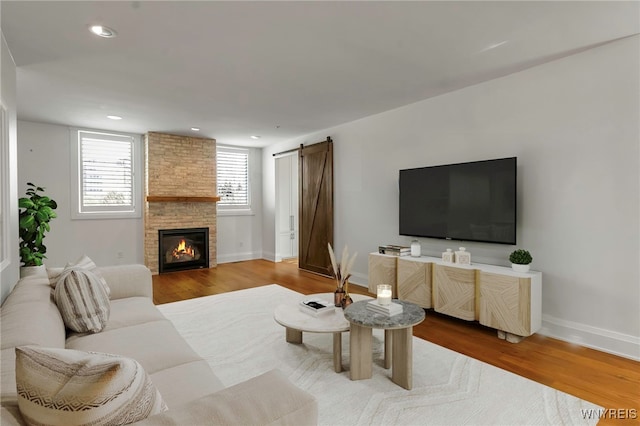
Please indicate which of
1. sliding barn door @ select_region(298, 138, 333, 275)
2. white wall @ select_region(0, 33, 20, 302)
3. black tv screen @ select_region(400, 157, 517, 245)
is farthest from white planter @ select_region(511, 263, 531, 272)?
white wall @ select_region(0, 33, 20, 302)

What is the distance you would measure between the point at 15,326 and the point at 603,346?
13.4 ft

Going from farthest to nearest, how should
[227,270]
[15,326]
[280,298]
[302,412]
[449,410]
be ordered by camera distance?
[227,270], [280,298], [449,410], [15,326], [302,412]

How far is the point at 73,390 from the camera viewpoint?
0.87m

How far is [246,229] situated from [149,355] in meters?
5.89

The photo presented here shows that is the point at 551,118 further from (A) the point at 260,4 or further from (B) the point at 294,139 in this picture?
(B) the point at 294,139

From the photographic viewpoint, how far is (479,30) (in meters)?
2.53

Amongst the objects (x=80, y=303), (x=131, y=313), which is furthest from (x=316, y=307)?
(x=80, y=303)

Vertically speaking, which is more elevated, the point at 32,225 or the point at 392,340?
the point at 32,225

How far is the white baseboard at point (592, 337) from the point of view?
8.93ft

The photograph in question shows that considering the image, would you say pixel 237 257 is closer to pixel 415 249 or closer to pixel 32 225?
pixel 32 225

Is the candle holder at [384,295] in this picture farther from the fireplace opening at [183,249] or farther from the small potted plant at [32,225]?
the fireplace opening at [183,249]

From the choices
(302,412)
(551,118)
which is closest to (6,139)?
(302,412)

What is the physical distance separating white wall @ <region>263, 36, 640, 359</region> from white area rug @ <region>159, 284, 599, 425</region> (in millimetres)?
1152

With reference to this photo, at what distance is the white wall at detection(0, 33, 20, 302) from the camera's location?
246 cm
